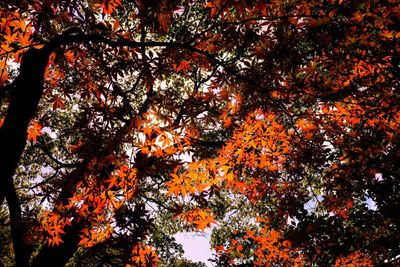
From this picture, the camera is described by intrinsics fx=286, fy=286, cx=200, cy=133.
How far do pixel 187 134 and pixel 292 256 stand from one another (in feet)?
22.6

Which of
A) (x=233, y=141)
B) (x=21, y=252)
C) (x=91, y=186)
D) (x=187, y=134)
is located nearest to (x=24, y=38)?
(x=91, y=186)

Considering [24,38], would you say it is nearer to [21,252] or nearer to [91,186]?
[91,186]

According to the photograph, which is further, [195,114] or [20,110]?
[195,114]

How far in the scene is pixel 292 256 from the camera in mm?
9180

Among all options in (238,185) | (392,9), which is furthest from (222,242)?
(392,9)

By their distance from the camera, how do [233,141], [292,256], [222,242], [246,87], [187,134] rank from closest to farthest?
[246,87]
[187,134]
[233,141]
[292,256]
[222,242]

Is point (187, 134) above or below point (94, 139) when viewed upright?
above

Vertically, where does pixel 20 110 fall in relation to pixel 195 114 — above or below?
below

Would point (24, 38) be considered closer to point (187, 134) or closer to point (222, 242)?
point (187, 134)

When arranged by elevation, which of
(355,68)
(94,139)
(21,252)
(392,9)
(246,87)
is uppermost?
Result: (355,68)

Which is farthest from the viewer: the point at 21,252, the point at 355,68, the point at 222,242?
the point at 222,242

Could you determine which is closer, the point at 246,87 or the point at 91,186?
the point at 91,186

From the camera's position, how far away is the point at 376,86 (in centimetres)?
469

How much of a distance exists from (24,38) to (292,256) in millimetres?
9192
